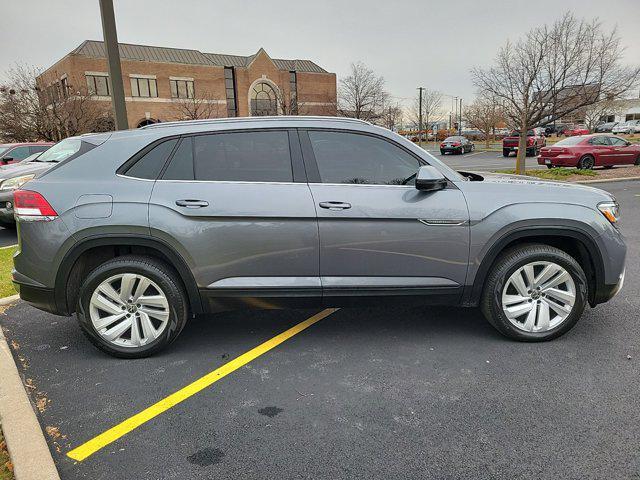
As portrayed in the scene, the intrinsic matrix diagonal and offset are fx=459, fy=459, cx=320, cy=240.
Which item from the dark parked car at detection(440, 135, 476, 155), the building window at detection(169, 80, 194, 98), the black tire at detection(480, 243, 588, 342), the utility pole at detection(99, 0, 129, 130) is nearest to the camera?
the black tire at detection(480, 243, 588, 342)

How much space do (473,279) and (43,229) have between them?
326cm

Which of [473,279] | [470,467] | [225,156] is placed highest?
A: [225,156]

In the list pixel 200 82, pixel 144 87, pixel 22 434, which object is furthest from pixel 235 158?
pixel 200 82

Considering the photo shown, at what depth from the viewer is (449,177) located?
3570mm

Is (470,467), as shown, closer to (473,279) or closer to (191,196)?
(473,279)

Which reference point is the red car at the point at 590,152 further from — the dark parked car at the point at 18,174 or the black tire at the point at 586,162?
the dark parked car at the point at 18,174

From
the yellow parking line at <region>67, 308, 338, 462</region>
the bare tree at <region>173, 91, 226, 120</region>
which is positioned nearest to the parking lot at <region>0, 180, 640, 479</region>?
the yellow parking line at <region>67, 308, 338, 462</region>

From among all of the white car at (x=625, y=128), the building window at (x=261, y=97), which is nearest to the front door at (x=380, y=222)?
the building window at (x=261, y=97)

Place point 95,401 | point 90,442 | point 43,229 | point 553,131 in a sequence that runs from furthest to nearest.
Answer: point 553,131, point 43,229, point 95,401, point 90,442

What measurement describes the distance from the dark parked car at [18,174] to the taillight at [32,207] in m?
4.68

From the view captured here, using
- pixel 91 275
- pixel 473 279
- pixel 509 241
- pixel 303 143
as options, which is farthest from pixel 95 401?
pixel 509 241

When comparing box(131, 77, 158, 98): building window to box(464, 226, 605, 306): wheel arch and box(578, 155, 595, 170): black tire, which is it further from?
box(464, 226, 605, 306): wheel arch

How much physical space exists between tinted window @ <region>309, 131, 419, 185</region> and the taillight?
6.64 feet

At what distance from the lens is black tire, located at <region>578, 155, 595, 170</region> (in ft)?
58.7
